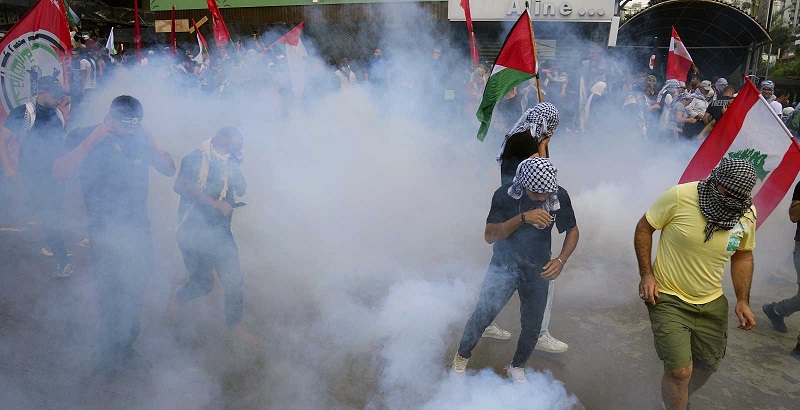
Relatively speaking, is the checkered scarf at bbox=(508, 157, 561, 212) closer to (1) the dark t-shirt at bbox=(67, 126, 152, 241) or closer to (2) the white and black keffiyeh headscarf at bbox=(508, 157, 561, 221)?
(2) the white and black keffiyeh headscarf at bbox=(508, 157, 561, 221)

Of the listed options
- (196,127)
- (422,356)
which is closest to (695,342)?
(422,356)

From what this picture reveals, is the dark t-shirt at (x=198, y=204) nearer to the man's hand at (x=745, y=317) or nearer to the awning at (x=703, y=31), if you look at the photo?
the man's hand at (x=745, y=317)

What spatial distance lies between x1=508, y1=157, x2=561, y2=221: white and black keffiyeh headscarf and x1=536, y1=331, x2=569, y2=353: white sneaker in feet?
3.45

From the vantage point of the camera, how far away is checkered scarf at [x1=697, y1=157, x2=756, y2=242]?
2.52 meters

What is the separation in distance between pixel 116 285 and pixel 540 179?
2350mm

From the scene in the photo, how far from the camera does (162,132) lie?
741 cm

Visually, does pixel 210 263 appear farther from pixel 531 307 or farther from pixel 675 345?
pixel 675 345

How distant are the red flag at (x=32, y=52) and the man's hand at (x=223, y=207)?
8.28 ft

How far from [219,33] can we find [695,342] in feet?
Answer: 24.0

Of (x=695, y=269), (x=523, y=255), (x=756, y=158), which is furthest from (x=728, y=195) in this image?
(x=756, y=158)

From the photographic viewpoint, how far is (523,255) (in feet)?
9.94

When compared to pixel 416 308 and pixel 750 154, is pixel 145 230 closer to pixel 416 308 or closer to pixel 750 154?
pixel 416 308

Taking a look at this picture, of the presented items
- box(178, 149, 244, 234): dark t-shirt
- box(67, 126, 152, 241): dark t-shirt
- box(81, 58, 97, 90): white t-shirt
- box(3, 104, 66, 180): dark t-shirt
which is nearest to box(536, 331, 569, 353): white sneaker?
box(178, 149, 244, 234): dark t-shirt

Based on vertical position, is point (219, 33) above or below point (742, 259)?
above
